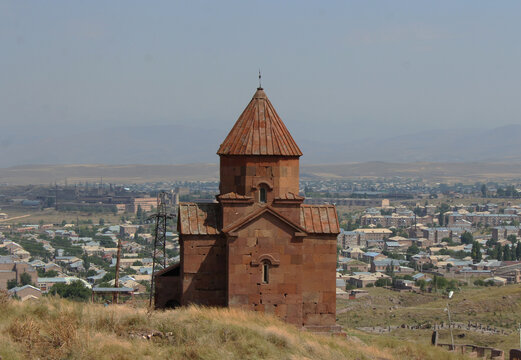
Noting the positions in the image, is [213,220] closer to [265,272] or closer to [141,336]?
[265,272]

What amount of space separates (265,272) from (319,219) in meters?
1.78

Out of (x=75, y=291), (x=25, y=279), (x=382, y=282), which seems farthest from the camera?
(x=382, y=282)

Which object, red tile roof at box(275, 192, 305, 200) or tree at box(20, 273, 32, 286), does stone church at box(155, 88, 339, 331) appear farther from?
tree at box(20, 273, 32, 286)

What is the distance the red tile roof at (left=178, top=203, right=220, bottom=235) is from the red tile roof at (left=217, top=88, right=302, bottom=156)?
4.22 ft

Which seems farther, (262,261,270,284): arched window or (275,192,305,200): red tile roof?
(275,192,305,200): red tile roof

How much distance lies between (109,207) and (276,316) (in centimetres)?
17146

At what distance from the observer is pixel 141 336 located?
13633 mm

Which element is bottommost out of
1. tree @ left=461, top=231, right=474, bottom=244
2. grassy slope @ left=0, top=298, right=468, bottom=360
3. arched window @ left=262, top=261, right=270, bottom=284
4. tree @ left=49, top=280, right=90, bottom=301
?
tree @ left=461, top=231, right=474, bottom=244

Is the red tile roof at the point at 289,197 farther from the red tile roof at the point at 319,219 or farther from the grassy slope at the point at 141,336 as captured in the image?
the grassy slope at the point at 141,336

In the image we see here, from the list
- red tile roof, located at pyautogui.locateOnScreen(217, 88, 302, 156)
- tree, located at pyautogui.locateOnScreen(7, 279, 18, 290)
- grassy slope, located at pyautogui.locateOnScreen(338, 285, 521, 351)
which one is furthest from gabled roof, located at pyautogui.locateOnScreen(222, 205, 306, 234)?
tree, located at pyautogui.locateOnScreen(7, 279, 18, 290)

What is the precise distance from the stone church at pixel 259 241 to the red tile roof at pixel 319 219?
0.02 metres

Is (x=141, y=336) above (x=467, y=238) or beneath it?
above

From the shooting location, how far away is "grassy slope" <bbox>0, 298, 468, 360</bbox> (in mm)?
12625

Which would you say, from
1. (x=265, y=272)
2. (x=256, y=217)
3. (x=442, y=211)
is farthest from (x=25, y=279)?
(x=442, y=211)
